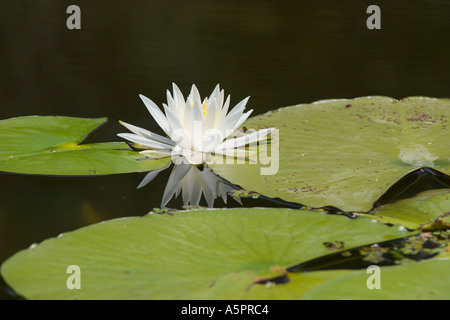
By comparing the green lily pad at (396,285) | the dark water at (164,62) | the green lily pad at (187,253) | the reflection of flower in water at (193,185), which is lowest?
the green lily pad at (396,285)

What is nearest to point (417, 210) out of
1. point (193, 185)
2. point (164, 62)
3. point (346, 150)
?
point (346, 150)

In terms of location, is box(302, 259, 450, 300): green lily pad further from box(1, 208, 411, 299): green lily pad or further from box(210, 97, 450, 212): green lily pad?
box(210, 97, 450, 212): green lily pad

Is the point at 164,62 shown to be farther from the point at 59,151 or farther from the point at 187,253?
the point at 187,253

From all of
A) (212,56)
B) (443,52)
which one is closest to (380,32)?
(443,52)

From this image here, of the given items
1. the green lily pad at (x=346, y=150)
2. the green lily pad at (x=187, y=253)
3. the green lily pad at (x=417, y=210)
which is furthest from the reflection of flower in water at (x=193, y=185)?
the green lily pad at (x=417, y=210)

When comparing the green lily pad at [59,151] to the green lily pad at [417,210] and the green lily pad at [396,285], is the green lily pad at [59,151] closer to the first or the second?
the green lily pad at [417,210]

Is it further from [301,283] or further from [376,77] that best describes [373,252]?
[376,77]
